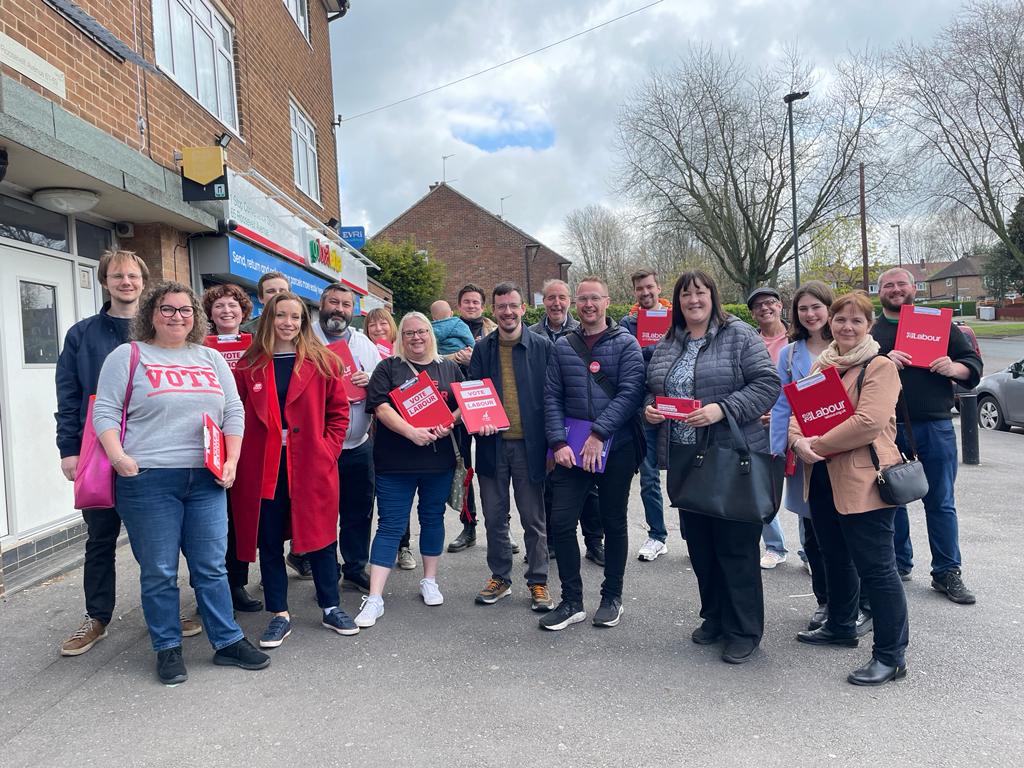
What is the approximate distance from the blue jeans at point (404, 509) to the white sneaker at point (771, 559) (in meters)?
2.39

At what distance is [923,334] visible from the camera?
4426 mm

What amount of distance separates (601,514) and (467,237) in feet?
133

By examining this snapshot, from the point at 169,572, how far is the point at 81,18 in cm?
518

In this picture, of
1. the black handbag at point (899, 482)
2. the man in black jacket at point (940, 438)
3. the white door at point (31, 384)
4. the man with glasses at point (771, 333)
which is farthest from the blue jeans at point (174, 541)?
the man in black jacket at point (940, 438)

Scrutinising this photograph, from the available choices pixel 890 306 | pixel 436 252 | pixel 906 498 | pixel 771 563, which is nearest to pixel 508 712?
pixel 906 498

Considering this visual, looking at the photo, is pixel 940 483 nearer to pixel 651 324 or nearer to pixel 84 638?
pixel 651 324

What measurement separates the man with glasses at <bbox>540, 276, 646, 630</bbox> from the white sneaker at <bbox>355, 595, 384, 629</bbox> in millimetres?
1015

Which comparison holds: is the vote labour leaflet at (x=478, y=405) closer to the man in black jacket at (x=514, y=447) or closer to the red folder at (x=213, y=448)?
the man in black jacket at (x=514, y=447)

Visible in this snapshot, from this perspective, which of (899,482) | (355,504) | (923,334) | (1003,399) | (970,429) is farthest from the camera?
(1003,399)

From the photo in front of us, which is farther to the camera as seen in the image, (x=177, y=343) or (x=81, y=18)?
(x=81, y=18)

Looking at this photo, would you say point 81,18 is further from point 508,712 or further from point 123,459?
point 508,712

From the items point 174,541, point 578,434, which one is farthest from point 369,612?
point 578,434

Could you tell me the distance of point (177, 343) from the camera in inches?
146

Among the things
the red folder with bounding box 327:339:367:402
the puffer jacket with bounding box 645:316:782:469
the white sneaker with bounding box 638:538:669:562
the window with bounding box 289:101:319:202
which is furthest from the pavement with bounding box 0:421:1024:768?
the window with bounding box 289:101:319:202
